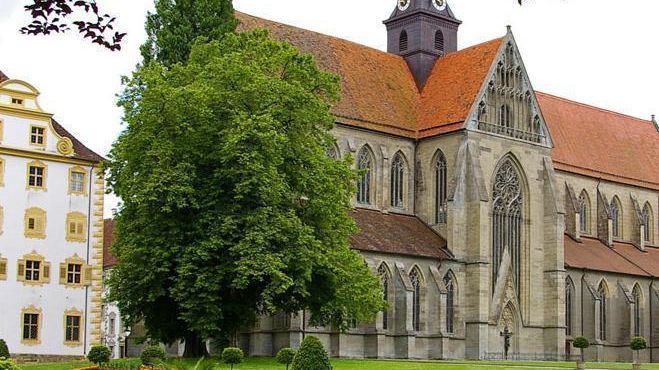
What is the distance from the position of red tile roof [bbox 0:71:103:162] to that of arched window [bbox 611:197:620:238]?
41714 millimetres

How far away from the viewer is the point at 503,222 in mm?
67500

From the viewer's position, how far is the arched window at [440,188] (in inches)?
2603

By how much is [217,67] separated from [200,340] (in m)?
10.7

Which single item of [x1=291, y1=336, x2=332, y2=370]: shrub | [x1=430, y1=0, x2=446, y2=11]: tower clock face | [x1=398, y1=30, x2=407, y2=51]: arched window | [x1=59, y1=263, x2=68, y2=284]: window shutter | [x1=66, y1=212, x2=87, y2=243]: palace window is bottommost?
[x1=291, y1=336, x2=332, y2=370]: shrub

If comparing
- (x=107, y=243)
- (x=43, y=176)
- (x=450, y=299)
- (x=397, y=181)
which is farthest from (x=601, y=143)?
(x=43, y=176)

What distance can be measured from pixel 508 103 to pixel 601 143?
1790 centimetres

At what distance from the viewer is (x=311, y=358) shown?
109ft

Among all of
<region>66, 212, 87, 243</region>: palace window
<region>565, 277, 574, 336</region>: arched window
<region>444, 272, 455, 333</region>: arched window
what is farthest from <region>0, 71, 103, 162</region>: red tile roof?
<region>565, 277, 574, 336</region>: arched window

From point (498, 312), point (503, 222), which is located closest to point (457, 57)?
point (503, 222)

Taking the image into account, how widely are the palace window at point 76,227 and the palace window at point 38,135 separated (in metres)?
3.59

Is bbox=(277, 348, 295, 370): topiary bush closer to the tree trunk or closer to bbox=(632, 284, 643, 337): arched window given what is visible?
the tree trunk

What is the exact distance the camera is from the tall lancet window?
66.8 metres

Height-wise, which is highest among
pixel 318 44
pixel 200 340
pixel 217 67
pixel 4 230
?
pixel 318 44

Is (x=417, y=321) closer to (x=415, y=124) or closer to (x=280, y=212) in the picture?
(x=415, y=124)
